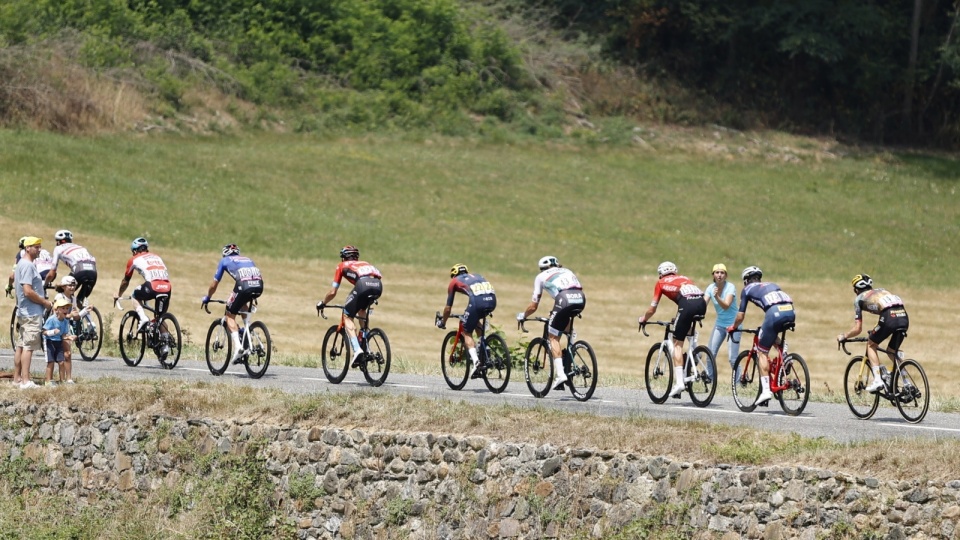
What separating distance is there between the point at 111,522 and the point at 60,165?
31.0m

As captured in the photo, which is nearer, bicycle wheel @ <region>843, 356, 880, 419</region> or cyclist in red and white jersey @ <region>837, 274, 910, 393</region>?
cyclist in red and white jersey @ <region>837, 274, 910, 393</region>

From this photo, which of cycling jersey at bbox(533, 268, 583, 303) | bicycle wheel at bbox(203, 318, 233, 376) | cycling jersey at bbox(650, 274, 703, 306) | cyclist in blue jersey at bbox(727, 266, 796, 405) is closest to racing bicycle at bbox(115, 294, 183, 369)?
bicycle wheel at bbox(203, 318, 233, 376)

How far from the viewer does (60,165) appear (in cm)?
4578

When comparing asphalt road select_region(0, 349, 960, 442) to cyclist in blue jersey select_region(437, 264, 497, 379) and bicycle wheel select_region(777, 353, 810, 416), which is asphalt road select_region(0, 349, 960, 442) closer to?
bicycle wheel select_region(777, 353, 810, 416)

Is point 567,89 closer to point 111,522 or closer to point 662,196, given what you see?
point 662,196

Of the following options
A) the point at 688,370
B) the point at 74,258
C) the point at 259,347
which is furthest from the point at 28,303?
the point at 688,370

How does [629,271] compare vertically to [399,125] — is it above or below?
below

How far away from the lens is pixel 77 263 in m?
22.6

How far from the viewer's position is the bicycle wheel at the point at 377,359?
19.4m

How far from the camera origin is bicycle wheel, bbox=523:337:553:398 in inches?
732

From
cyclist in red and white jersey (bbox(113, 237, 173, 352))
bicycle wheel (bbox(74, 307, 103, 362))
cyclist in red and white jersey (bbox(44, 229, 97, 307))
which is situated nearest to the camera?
cyclist in red and white jersey (bbox(113, 237, 173, 352))

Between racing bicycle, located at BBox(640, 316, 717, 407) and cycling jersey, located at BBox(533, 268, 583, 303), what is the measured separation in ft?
3.47

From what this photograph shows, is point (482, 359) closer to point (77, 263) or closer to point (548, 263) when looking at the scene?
point (548, 263)

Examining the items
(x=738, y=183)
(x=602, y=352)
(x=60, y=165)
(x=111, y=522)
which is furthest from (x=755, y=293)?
(x=738, y=183)
